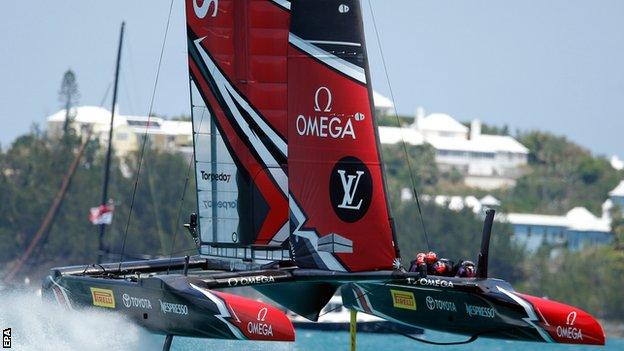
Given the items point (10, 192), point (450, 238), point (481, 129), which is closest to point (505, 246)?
point (450, 238)

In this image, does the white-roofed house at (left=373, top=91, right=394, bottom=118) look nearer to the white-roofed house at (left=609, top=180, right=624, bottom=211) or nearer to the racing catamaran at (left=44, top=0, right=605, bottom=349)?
the white-roofed house at (left=609, top=180, right=624, bottom=211)

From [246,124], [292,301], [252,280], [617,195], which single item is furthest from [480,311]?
[617,195]

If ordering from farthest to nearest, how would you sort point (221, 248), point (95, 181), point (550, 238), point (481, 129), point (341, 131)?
point (481, 129) < point (550, 238) < point (95, 181) < point (221, 248) < point (341, 131)

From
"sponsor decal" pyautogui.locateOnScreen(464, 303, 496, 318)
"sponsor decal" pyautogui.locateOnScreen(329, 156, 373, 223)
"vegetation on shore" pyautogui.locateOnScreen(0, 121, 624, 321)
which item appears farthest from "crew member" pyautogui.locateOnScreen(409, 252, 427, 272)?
"vegetation on shore" pyautogui.locateOnScreen(0, 121, 624, 321)

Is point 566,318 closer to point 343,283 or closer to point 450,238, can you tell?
point 343,283

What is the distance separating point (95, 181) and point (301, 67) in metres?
39.9

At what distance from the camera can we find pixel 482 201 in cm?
8350

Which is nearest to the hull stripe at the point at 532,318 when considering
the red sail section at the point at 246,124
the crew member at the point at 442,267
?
the crew member at the point at 442,267

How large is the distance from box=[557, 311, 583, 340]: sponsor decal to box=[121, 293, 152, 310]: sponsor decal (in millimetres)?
4402

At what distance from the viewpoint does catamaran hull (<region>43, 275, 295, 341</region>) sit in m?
19.2

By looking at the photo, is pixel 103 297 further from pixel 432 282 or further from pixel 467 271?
pixel 467 271

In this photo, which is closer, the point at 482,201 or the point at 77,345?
the point at 77,345

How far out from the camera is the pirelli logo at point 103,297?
20641 millimetres

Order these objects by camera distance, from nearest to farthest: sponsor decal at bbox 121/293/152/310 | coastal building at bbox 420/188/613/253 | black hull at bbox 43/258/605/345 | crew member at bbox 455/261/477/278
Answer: black hull at bbox 43/258/605/345, sponsor decal at bbox 121/293/152/310, crew member at bbox 455/261/477/278, coastal building at bbox 420/188/613/253
